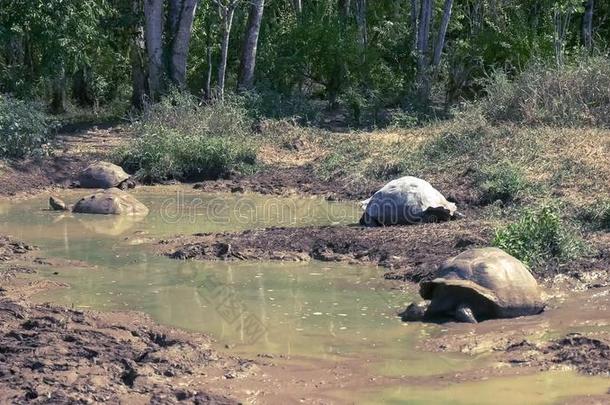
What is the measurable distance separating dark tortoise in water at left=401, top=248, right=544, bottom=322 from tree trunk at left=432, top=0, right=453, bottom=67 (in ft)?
50.6

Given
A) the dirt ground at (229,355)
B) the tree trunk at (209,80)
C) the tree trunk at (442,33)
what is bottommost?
the dirt ground at (229,355)

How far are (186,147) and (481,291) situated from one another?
1003 centimetres

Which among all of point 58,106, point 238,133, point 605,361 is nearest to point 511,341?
point 605,361

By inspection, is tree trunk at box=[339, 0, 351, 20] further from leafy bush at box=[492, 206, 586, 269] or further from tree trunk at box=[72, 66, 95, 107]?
leafy bush at box=[492, 206, 586, 269]

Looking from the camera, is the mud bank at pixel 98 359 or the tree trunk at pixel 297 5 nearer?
the mud bank at pixel 98 359

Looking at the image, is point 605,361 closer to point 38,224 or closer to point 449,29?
A: point 38,224

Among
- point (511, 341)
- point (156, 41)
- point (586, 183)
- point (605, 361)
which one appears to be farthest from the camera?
point (156, 41)

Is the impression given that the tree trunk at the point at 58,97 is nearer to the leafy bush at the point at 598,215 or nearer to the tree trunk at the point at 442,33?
the tree trunk at the point at 442,33

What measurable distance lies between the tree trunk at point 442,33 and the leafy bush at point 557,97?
5.26m

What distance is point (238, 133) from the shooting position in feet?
61.1

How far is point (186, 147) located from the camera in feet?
57.2

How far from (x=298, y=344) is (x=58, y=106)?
1887 centimetres

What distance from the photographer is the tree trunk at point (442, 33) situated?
75.9ft

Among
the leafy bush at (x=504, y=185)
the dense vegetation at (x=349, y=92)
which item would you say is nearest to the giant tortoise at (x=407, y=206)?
the dense vegetation at (x=349, y=92)
